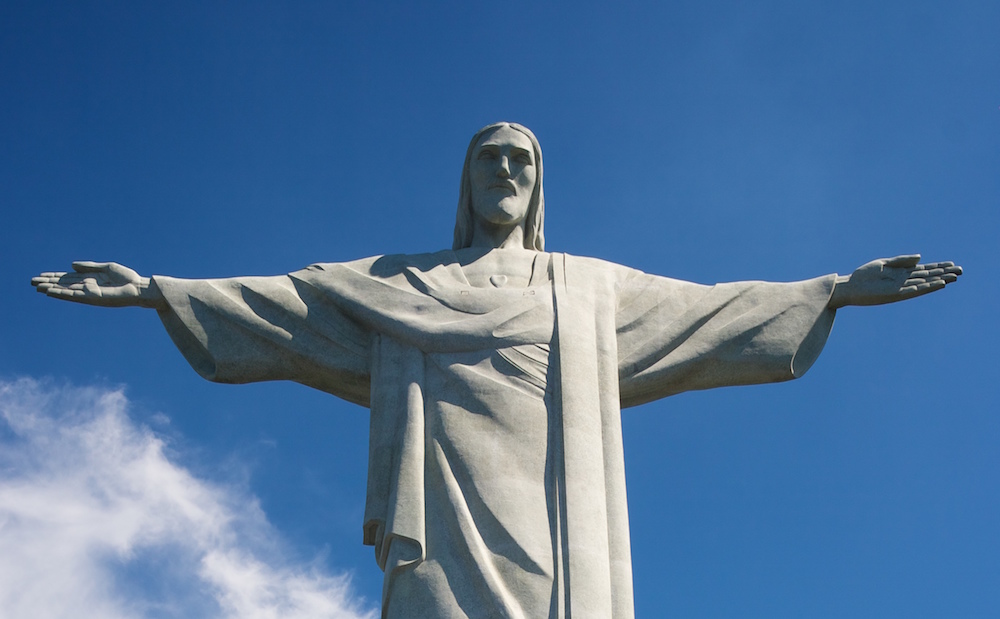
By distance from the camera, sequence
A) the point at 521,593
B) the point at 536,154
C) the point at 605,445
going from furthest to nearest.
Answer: the point at 536,154
the point at 605,445
the point at 521,593

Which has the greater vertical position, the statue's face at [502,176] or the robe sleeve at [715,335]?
the statue's face at [502,176]

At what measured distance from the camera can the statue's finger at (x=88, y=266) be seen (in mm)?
14273

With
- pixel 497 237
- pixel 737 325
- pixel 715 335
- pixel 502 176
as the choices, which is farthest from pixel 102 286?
pixel 737 325

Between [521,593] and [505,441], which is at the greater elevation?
[505,441]

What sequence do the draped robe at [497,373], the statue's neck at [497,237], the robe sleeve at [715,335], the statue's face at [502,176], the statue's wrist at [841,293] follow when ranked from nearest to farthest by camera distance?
the draped robe at [497,373]
the robe sleeve at [715,335]
the statue's wrist at [841,293]
the statue's face at [502,176]
the statue's neck at [497,237]

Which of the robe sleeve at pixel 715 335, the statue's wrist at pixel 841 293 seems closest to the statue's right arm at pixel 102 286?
the robe sleeve at pixel 715 335

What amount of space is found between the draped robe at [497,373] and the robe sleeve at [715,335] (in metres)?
0.02

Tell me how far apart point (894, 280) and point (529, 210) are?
12.6ft

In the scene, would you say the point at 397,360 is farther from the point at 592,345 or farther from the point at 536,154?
the point at 536,154

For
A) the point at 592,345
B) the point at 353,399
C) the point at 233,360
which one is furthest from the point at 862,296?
the point at 233,360

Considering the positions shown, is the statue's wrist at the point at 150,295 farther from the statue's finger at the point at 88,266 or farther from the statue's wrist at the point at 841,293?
the statue's wrist at the point at 841,293

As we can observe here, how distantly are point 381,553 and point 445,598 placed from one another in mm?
904

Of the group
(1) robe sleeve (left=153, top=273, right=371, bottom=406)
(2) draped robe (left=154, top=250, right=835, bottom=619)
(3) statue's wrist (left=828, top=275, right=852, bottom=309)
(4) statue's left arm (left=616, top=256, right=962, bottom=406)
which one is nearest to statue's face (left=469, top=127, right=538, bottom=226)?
(2) draped robe (left=154, top=250, right=835, bottom=619)

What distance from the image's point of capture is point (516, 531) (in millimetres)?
12461
